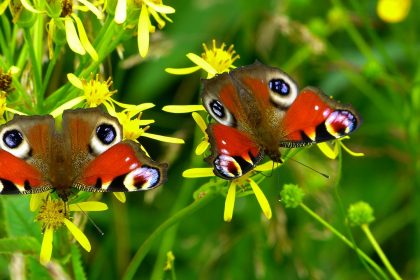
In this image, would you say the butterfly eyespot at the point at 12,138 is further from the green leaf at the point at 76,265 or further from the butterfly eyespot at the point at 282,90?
the butterfly eyespot at the point at 282,90

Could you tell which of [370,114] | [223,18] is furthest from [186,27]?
[370,114]

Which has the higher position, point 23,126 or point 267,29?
point 23,126

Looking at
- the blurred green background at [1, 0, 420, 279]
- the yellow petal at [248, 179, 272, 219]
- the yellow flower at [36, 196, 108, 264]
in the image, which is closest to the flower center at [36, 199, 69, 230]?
the yellow flower at [36, 196, 108, 264]

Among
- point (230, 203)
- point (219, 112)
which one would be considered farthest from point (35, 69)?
point (230, 203)

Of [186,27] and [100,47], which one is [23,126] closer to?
[100,47]

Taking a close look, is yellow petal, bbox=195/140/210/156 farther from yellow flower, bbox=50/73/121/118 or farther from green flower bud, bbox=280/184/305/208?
green flower bud, bbox=280/184/305/208

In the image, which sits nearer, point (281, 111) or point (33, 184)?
point (33, 184)

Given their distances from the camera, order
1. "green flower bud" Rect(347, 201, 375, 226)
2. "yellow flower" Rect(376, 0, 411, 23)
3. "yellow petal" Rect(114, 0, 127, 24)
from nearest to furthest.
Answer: "yellow petal" Rect(114, 0, 127, 24) < "green flower bud" Rect(347, 201, 375, 226) < "yellow flower" Rect(376, 0, 411, 23)
